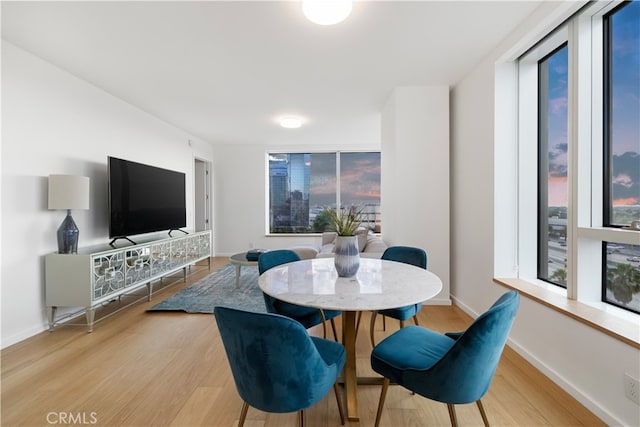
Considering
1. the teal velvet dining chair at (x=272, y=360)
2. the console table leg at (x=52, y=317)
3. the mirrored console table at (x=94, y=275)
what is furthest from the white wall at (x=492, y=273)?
the console table leg at (x=52, y=317)

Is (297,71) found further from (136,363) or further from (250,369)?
(136,363)

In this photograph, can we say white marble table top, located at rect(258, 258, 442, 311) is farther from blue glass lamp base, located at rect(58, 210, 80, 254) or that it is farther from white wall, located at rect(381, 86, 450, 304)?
blue glass lamp base, located at rect(58, 210, 80, 254)

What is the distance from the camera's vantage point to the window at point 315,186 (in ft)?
21.1

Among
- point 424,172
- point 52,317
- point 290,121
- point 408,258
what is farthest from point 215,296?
point 424,172

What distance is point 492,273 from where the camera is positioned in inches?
101

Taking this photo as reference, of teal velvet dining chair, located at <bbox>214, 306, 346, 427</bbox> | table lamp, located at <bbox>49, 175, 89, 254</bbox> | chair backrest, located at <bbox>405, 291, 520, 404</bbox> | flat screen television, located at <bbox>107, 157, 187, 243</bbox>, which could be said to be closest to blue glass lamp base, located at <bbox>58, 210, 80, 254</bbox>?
table lamp, located at <bbox>49, 175, 89, 254</bbox>

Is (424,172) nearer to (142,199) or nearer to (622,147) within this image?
(622,147)

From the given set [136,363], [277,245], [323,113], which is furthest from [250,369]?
[277,245]

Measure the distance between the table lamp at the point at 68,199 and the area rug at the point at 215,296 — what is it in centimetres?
107

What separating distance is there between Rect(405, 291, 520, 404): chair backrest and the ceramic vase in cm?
65

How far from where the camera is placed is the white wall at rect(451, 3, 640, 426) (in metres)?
1.48

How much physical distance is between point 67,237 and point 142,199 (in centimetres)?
112

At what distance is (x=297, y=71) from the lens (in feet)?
9.38

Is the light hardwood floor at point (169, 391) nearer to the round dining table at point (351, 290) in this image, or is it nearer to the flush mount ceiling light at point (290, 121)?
the round dining table at point (351, 290)
